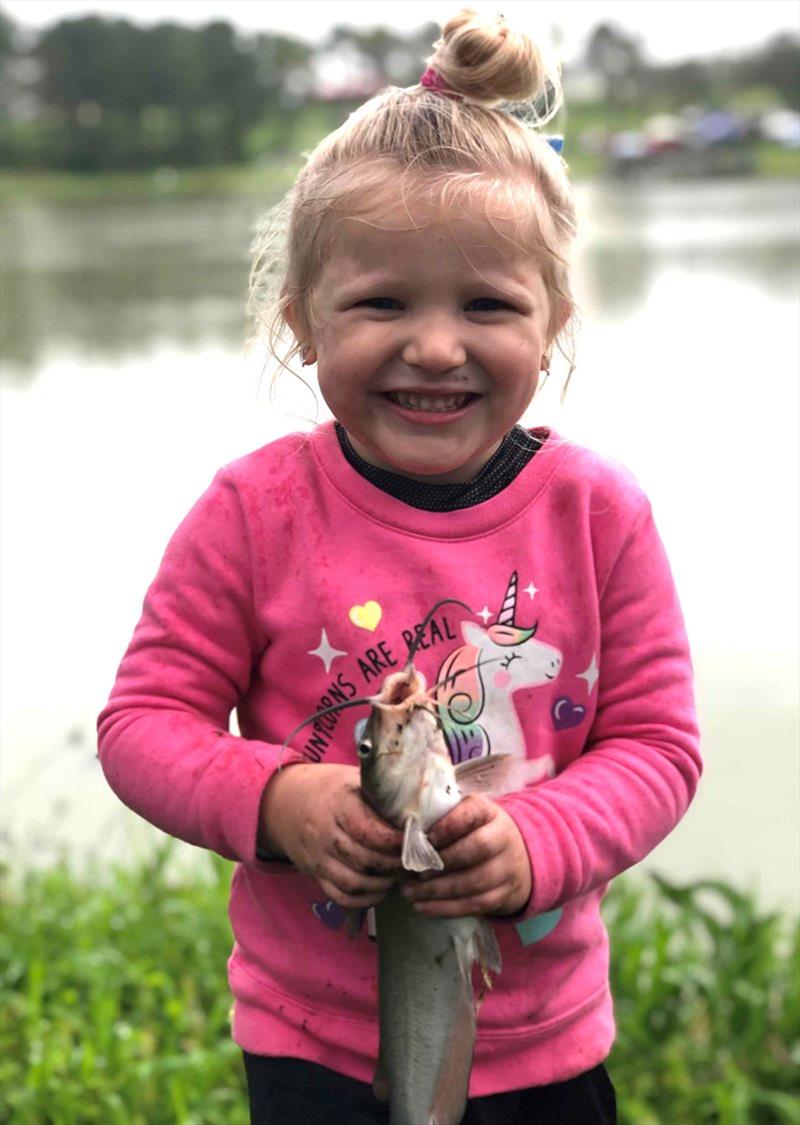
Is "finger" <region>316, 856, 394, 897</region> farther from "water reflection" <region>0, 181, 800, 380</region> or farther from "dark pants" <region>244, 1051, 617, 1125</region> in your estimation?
"water reflection" <region>0, 181, 800, 380</region>

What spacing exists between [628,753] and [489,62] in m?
0.66

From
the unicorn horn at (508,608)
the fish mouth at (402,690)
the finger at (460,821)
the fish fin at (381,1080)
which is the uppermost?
the fish mouth at (402,690)

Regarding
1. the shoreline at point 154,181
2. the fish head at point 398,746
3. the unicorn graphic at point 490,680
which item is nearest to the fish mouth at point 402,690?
the fish head at point 398,746

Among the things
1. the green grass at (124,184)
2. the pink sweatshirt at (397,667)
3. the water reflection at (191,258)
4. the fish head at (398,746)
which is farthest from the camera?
the green grass at (124,184)

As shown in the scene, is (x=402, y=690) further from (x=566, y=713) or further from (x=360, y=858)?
(x=566, y=713)

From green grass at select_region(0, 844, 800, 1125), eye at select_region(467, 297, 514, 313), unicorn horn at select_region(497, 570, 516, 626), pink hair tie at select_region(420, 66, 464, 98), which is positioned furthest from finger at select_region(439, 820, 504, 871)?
green grass at select_region(0, 844, 800, 1125)

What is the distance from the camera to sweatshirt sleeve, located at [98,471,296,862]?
1.34 m

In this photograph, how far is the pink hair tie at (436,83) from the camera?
139 centimetres

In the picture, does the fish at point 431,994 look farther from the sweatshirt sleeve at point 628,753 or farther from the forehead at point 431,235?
the forehead at point 431,235

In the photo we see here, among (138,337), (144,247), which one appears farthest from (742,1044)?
(144,247)

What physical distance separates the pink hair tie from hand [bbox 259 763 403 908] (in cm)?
64

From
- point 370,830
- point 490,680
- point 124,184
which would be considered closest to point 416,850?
point 370,830

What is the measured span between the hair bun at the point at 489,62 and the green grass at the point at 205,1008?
1.47 m

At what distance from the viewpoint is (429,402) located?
1.35 m
